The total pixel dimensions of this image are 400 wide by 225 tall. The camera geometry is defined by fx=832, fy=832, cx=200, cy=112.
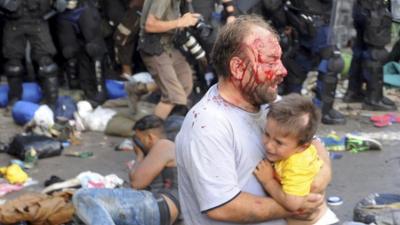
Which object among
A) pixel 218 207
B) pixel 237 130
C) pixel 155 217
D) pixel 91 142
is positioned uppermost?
pixel 237 130

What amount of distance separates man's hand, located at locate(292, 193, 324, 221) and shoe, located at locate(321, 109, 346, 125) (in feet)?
18.3

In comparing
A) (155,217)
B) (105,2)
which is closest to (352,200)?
(155,217)

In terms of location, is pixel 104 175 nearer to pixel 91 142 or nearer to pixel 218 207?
pixel 91 142

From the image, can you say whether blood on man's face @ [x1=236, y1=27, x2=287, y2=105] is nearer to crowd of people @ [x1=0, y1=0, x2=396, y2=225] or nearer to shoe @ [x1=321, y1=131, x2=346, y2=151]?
crowd of people @ [x1=0, y1=0, x2=396, y2=225]

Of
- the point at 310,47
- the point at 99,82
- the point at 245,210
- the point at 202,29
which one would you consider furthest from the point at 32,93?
the point at 245,210

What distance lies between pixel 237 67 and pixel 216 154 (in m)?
0.35

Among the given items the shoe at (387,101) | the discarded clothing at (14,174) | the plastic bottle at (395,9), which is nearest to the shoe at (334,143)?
the plastic bottle at (395,9)

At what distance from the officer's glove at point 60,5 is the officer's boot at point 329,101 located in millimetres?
2908

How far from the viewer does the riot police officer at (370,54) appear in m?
8.92

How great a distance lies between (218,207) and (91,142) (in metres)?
5.42

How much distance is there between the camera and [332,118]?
28.8 ft

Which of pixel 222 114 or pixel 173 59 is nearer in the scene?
pixel 222 114

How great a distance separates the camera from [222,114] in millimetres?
2979

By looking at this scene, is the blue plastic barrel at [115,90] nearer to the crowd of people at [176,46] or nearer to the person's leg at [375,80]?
the crowd of people at [176,46]
